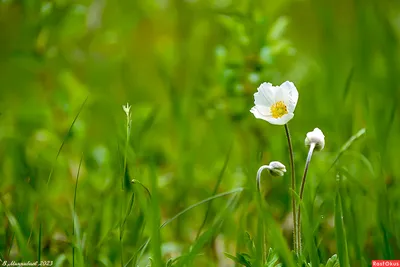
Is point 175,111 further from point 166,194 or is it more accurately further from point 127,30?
point 127,30

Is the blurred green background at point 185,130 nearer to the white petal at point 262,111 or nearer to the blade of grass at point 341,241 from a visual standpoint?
the blade of grass at point 341,241

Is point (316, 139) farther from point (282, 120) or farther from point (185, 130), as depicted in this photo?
point (185, 130)

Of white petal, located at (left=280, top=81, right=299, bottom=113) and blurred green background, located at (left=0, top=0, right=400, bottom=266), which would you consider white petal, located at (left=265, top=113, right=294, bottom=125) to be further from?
blurred green background, located at (left=0, top=0, right=400, bottom=266)

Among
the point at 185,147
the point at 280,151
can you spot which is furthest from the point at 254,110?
the point at 185,147
